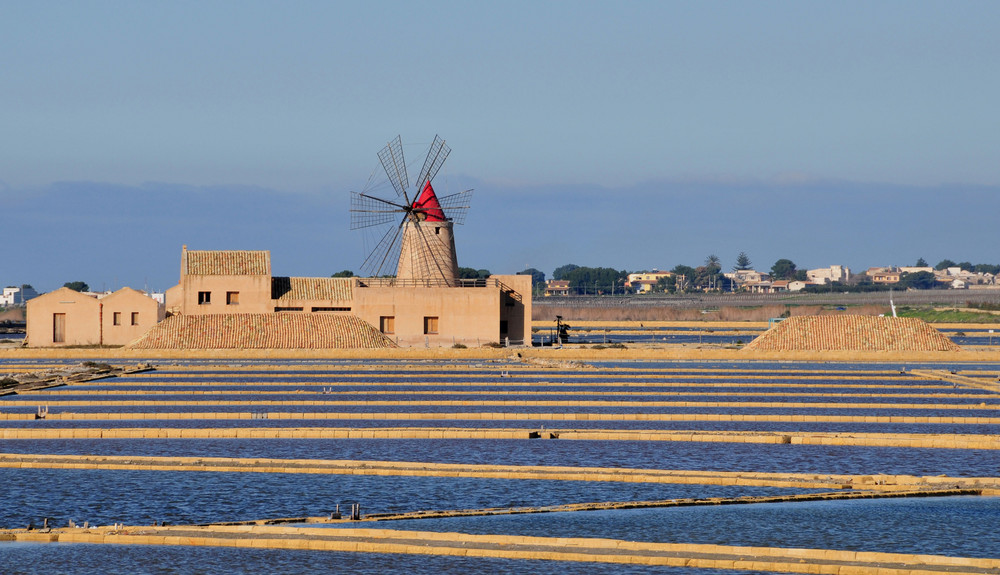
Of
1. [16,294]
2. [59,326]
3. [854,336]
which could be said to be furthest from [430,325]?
[16,294]

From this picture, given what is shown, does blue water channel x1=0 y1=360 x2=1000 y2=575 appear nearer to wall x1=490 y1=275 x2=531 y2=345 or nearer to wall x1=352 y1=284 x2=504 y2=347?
wall x1=352 y1=284 x2=504 y2=347

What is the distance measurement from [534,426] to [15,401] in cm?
1437

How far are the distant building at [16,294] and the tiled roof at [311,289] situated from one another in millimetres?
117131

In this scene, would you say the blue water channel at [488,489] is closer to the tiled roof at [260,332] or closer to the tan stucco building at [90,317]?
the tiled roof at [260,332]

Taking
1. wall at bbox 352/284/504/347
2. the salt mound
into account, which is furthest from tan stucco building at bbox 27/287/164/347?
the salt mound

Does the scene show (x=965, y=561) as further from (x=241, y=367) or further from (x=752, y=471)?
(x=241, y=367)

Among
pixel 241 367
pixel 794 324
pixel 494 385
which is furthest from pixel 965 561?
pixel 794 324

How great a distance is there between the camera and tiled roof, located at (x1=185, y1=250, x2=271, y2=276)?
173 ft

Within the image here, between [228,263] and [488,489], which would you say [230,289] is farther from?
[488,489]

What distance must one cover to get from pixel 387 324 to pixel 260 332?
5.41 metres

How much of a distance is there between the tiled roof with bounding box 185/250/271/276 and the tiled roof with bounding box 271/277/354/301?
3.03 ft

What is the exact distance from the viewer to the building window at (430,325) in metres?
52.0

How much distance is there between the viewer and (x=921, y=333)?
51.6m

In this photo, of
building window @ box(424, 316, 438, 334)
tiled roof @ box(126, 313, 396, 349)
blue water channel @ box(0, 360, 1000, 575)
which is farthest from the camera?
building window @ box(424, 316, 438, 334)
